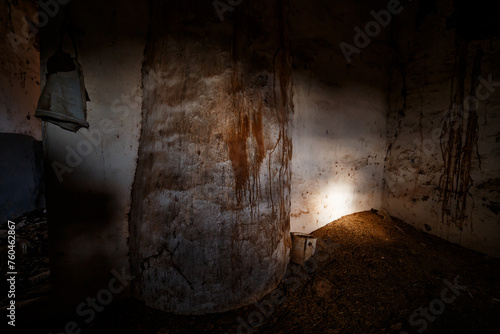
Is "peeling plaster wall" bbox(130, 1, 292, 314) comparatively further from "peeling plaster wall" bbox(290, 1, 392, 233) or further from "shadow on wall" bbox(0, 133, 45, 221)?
"shadow on wall" bbox(0, 133, 45, 221)

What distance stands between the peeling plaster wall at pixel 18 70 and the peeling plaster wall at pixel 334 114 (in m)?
5.51

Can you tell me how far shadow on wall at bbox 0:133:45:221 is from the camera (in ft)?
12.0

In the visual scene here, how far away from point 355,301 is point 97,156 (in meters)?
2.88

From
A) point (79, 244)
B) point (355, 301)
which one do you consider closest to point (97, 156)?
point (79, 244)

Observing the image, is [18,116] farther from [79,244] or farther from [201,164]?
[201,164]

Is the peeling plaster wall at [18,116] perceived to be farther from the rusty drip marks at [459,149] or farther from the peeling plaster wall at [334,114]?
the rusty drip marks at [459,149]

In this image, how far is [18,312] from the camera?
1597 mm

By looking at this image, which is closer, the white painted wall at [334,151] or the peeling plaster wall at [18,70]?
the white painted wall at [334,151]

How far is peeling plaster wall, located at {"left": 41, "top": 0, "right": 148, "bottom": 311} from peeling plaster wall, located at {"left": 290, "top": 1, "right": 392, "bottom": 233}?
195cm

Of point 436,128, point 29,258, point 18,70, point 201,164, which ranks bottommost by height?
point 29,258

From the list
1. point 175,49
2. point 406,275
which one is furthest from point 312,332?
point 175,49

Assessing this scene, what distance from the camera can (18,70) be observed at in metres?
3.90

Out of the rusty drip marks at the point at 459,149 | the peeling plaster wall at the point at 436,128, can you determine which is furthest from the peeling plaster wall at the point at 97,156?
the rusty drip marks at the point at 459,149

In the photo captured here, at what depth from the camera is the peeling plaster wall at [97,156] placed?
165cm
